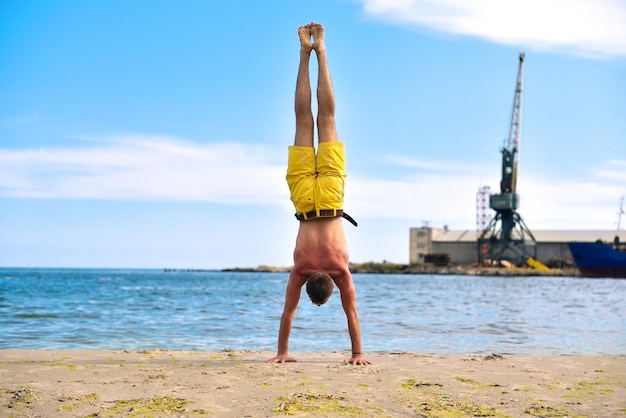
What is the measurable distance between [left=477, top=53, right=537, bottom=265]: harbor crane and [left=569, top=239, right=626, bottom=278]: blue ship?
14.1m

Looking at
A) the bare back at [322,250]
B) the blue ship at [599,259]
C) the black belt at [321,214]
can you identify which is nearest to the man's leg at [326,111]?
the black belt at [321,214]

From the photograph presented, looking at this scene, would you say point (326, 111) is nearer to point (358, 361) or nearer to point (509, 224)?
point (358, 361)

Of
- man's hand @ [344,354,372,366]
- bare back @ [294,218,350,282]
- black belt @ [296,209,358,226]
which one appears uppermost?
black belt @ [296,209,358,226]

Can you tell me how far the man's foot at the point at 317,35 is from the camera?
29.5 feet

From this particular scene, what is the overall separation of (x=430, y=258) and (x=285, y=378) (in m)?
103

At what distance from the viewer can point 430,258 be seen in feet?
355

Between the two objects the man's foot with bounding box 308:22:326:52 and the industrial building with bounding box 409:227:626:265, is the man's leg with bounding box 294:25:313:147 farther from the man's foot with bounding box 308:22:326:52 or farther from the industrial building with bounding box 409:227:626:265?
the industrial building with bounding box 409:227:626:265

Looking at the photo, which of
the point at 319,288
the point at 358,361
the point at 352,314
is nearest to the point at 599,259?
the point at 358,361

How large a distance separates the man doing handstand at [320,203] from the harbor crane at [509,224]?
90.3 metres

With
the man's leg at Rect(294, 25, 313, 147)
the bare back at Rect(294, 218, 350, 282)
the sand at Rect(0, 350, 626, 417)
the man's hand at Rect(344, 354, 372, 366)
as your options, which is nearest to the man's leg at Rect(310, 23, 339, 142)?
the man's leg at Rect(294, 25, 313, 147)

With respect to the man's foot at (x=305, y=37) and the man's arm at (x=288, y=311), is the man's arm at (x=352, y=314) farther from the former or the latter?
the man's foot at (x=305, y=37)

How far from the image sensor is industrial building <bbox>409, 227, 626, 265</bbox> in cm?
10650

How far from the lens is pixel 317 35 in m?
9.06

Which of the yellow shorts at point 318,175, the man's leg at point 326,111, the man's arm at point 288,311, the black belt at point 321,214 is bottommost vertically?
the man's arm at point 288,311
